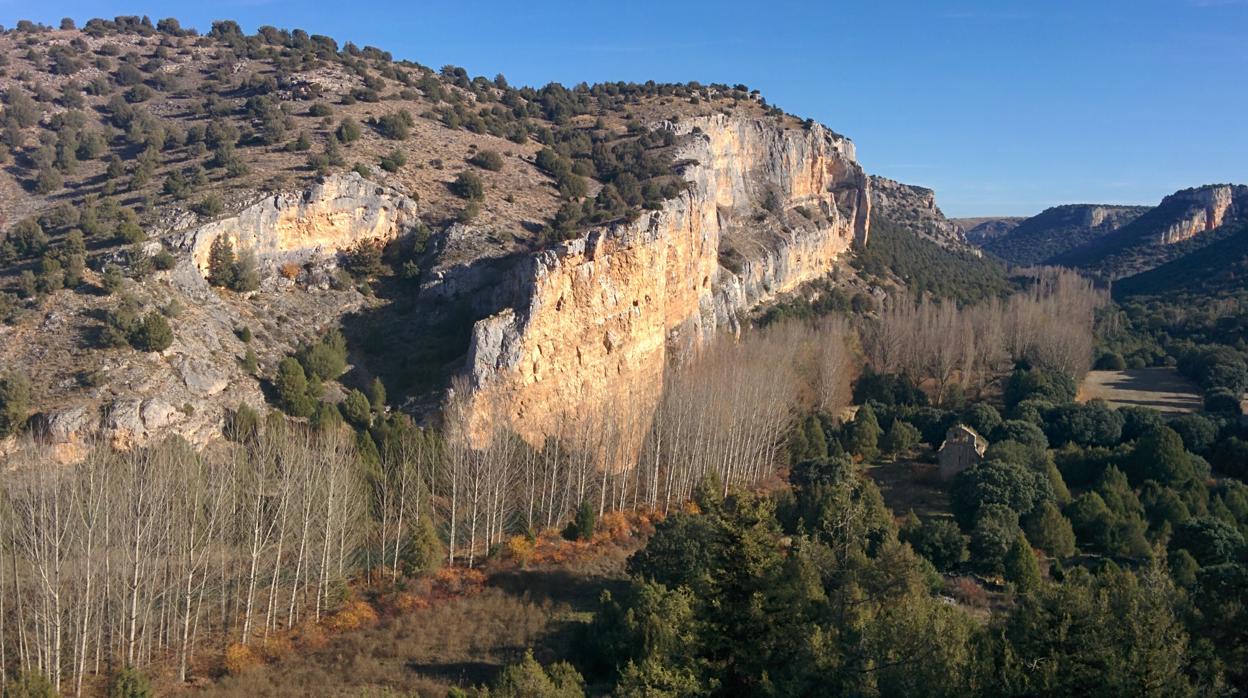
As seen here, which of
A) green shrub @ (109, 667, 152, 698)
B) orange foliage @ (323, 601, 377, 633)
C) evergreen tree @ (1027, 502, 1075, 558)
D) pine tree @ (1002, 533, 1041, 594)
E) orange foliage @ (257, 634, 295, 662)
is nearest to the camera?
green shrub @ (109, 667, 152, 698)

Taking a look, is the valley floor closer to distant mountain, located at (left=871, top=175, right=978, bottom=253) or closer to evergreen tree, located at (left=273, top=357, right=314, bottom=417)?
evergreen tree, located at (left=273, top=357, right=314, bottom=417)

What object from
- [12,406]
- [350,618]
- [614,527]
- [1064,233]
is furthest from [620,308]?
[1064,233]

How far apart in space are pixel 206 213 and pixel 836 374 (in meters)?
38.1

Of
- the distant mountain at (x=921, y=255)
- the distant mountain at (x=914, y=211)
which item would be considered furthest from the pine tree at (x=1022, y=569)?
the distant mountain at (x=914, y=211)

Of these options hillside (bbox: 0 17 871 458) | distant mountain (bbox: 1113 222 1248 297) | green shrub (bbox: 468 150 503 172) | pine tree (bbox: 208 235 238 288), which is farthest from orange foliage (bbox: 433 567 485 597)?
distant mountain (bbox: 1113 222 1248 297)

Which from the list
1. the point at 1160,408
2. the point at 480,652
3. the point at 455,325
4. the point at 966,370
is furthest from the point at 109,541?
the point at 1160,408

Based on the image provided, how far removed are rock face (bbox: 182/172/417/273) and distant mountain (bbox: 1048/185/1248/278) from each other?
4468 inches

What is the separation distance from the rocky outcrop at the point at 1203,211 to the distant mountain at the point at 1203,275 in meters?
27.5

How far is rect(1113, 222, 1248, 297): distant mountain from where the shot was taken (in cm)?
8868

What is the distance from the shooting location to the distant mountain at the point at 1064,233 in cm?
17362

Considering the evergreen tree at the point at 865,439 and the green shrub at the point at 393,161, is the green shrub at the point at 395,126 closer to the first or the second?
the green shrub at the point at 393,161

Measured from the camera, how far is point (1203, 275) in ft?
308

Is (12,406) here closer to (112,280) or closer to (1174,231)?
(112,280)

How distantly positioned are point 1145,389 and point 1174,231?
89.8 metres
